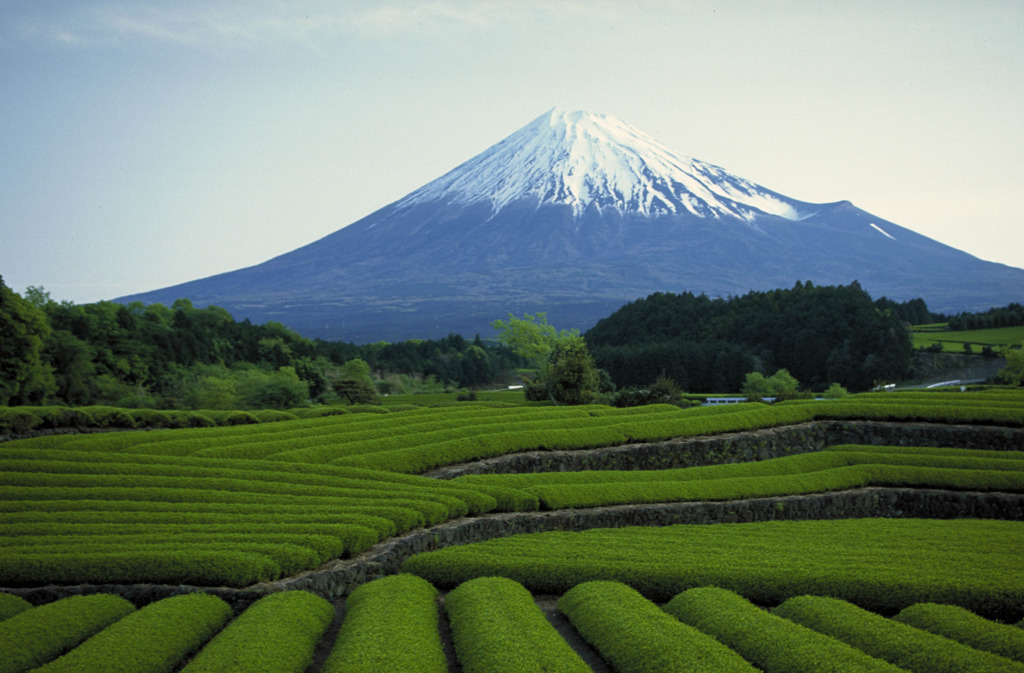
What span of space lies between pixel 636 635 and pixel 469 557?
4885 millimetres

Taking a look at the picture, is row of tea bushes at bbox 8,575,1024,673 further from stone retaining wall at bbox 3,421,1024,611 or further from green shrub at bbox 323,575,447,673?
stone retaining wall at bbox 3,421,1024,611

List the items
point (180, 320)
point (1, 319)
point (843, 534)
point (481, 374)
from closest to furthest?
1. point (843, 534)
2. point (1, 319)
3. point (180, 320)
4. point (481, 374)

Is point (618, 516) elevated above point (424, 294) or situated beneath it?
situated beneath

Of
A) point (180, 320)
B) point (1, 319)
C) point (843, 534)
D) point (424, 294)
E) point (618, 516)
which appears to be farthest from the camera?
point (424, 294)

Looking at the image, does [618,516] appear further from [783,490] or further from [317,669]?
[317,669]

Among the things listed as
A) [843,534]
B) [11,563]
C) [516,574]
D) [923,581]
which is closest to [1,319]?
[11,563]

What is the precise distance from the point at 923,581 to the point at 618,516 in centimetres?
845

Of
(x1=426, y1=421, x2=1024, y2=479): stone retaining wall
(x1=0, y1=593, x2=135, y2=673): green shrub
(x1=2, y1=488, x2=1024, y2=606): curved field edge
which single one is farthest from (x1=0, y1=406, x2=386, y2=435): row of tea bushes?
(x1=0, y1=593, x2=135, y2=673): green shrub

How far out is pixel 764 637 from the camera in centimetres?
925

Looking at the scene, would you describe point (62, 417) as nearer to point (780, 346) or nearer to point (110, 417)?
point (110, 417)

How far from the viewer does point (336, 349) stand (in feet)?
269

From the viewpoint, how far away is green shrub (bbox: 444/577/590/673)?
28.1ft

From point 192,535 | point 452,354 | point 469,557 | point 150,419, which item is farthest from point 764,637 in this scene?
point 452,354

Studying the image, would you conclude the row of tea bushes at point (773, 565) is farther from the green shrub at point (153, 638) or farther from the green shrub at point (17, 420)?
the green shrub at point (17, 420)
